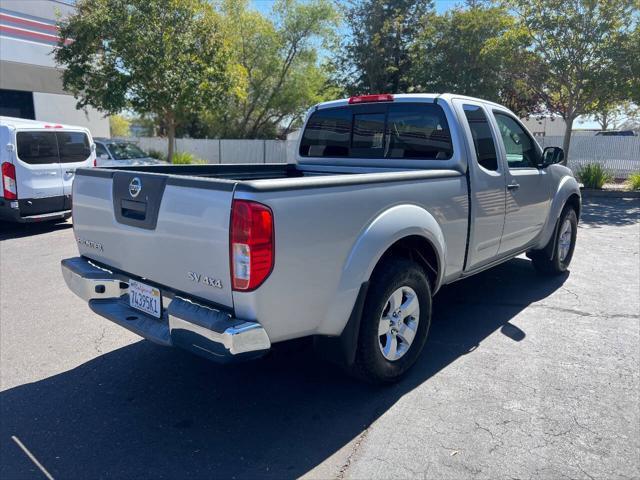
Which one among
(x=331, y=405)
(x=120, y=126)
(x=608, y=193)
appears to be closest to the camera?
(x=331, y=405)

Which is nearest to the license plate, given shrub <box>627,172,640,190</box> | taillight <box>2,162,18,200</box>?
taillight <box>2,162,18,200</box>

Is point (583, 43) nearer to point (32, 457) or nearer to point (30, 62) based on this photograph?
point (32, 457)

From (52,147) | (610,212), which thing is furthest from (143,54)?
(610,212)

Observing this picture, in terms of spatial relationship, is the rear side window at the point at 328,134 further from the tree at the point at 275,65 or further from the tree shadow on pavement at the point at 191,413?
the tree at the point at 275,65

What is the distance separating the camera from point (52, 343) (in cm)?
434

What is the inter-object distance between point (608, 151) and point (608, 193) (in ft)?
20.8

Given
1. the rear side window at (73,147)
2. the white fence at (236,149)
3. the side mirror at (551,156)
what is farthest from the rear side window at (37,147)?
the white fence at (236,149)

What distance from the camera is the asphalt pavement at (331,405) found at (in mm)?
2762

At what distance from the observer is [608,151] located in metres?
20.3

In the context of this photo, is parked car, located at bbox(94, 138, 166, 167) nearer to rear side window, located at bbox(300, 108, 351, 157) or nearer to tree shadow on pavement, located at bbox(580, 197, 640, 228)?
rear side window, located at bbox(300, 108, 351, 157)

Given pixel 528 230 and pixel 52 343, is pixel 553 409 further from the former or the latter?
pixel 52 343

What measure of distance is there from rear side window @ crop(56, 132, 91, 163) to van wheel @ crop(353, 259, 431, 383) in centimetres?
793

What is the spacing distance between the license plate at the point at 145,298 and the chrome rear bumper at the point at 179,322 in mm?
38

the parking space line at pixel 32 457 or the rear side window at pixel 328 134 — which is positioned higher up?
the rear side window at pixel 328 134
